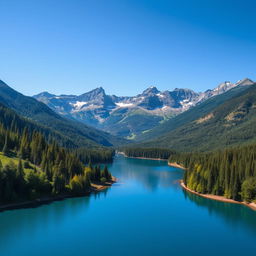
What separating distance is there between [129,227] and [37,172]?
4810 centimetres

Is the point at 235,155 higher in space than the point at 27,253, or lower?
higher

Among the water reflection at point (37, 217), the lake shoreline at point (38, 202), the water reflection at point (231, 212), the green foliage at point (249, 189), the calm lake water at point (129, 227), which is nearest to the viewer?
the calm lake water at point (129, 227)

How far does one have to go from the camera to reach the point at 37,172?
114 m

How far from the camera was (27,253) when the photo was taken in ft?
209

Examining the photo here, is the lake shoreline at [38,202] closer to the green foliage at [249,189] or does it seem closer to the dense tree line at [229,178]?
the dense tree line at [229,178]

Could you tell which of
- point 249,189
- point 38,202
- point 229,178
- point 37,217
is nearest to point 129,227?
point 37,217

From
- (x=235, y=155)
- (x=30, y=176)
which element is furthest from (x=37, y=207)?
(x=235, y=155)

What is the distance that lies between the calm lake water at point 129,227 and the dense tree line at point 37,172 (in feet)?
23.4

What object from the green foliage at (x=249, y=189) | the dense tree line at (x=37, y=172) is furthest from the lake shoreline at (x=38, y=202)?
the green foliage at (x=249, y=189)

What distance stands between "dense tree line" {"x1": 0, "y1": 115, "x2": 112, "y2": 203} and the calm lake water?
23.4ft

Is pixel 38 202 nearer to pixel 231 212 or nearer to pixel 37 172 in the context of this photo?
pixel 37 172

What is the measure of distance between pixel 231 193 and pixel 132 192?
4432cm

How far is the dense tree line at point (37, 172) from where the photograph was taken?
9781cm

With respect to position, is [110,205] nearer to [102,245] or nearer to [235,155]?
[102,245]
